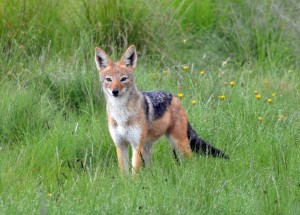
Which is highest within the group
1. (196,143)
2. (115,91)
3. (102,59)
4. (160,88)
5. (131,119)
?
(102,59)

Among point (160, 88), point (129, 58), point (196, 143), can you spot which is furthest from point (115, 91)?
point (160, 88)

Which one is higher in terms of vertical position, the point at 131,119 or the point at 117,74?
the point at 117,74

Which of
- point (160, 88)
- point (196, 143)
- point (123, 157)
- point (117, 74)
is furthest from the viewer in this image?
point (160, 88)

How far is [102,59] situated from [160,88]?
169cm

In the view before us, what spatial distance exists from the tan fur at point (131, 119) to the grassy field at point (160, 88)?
0.18 meters

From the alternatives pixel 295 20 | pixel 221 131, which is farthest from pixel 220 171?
pixel 295 20

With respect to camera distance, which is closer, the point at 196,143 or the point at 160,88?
the point at 196,143

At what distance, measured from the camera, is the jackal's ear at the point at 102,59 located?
310 inches

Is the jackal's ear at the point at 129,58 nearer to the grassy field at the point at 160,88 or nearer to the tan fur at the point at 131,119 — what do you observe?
the tan fur at the point at 131,119

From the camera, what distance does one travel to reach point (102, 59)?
7.93 meters

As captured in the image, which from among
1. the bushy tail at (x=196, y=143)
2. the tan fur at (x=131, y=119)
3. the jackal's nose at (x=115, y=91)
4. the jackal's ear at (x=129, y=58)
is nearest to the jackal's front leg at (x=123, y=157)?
the tan fur at (x=131, y=119)

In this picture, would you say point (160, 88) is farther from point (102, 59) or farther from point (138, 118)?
point (138, 118)

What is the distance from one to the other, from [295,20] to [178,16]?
1635mm

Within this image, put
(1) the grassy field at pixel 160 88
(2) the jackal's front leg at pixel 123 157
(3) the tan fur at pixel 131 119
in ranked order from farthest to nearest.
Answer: (3) the tan fur at pixel 131 119
(2) the jackal's front leg at pixel 123 157
(1) the grassy field at pixel 160 88
